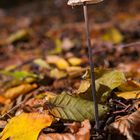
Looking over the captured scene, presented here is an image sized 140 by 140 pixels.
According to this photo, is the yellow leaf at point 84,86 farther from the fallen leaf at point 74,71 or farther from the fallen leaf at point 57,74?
the fallen leaf at point 57,74

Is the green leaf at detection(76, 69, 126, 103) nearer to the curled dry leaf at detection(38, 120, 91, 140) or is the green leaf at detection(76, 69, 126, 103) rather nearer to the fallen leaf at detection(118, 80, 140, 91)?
the fallen leaf at detection(118, 80, 140, 91)

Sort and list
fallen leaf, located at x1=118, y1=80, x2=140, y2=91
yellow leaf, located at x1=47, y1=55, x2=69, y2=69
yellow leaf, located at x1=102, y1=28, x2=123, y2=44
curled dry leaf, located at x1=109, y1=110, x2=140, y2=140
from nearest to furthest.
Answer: curled dry leaf, located at x1=109, y1=110, x2=140, y2=140, fallen leaf, located at x1=118, y1=80, x2=140, y2=91, yellow leaf, located at x1=47, y1=55, x2=69, y2=69, yellow leaf, located at x1=102, y1=28, x2=123, y2=44

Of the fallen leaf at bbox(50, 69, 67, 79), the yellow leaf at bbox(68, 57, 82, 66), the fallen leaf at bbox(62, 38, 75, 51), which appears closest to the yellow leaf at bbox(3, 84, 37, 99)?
the fallen leaf at bbox(50, 69, 67, 79)

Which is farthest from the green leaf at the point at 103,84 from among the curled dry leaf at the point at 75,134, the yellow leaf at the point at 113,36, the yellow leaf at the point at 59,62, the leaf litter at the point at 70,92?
the yellow leaf at the point at 113,36

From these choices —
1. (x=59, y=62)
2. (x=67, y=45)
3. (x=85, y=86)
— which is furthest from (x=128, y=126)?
(x=67, y=45)

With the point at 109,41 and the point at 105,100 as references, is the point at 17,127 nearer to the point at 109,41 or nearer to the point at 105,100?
the point at 105,100
